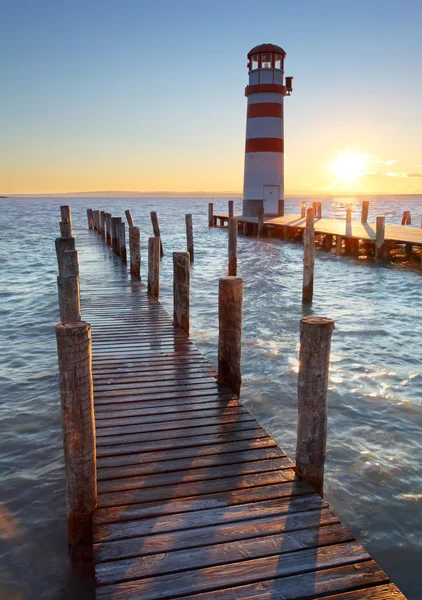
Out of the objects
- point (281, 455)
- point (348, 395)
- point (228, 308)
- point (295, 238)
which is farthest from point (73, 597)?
point (295, 238)

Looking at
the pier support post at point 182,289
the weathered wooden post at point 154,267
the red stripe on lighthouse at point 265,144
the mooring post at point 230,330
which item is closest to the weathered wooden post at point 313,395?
the mooring post at point 230,330

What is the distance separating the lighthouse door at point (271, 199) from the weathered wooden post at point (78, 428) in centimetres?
2569

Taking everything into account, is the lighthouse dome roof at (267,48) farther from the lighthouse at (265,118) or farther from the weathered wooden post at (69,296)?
the weathered wooden post at (69,296)

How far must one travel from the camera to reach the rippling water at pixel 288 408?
4.08 metres

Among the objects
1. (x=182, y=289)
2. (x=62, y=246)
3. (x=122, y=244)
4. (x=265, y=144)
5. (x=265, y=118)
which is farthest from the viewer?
(x=265, y=144)

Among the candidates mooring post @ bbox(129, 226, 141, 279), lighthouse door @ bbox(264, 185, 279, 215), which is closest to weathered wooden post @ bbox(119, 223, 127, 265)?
mooring post @ bbox(129, 226, 141, 279)

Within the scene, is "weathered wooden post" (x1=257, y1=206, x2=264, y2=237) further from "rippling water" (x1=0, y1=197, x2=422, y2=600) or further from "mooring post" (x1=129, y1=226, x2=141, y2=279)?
"mooring post" (x1=129, y1=226, x2=141, y2=279)

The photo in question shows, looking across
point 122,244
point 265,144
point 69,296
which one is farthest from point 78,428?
point 265,144

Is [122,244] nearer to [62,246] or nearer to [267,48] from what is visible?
[62,246]

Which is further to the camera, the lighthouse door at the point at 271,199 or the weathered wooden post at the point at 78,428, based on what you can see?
the lighthouse door at the point at 271,199

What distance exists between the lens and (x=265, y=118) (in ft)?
84.9

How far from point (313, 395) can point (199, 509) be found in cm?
115

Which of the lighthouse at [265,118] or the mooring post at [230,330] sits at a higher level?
the lighthouse at [265,118]

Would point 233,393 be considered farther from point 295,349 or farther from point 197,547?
point 295,349
